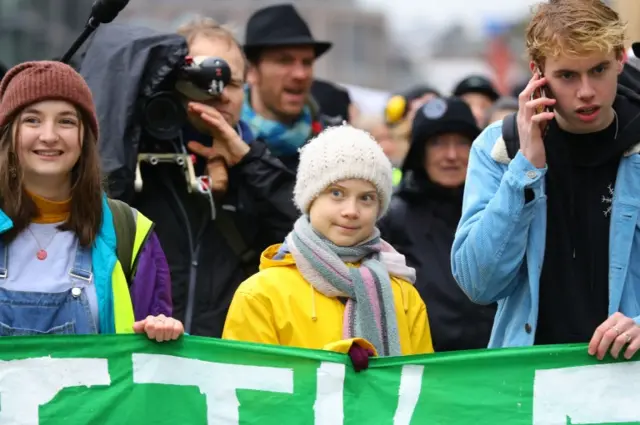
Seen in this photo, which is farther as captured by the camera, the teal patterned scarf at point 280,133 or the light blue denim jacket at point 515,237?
the teal patterned scarf at point 280,133

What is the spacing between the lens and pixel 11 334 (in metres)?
5.01

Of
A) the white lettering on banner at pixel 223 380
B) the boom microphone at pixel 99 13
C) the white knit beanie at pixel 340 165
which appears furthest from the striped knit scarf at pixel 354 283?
the boom microphone at pixel 99 13

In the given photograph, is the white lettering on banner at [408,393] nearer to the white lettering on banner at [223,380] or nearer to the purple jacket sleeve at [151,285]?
the white lettering on banner at [223,380]

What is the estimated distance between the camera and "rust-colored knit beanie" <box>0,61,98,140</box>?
5.16 meters

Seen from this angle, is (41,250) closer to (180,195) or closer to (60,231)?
(60,231)

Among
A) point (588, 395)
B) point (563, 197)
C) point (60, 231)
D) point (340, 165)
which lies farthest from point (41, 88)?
point (588, 395)

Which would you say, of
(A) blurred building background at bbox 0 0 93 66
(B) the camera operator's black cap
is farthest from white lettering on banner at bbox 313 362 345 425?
(A) blurred building background at bbox 0 0 93 66

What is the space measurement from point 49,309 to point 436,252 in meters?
2.44

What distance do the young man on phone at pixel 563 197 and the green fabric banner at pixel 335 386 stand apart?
0.56ft

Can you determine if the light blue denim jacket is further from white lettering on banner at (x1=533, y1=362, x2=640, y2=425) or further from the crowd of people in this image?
white lettering on banner at (x1=533, y1=362, x2=640, y2=425)

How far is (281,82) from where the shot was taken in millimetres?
7730

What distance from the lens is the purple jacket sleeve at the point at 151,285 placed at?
5.18m

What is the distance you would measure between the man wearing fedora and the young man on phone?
2.48m

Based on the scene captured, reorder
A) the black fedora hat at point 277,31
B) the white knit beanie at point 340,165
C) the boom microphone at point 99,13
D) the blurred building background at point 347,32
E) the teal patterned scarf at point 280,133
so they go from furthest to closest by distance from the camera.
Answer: the blurred building background at point 347,32 < the black fedora hat at point 277,31 < the teal patterned scarf at point 280,133 < the boom microphone at point 99,13 < the white knit beanie at point 340,165
